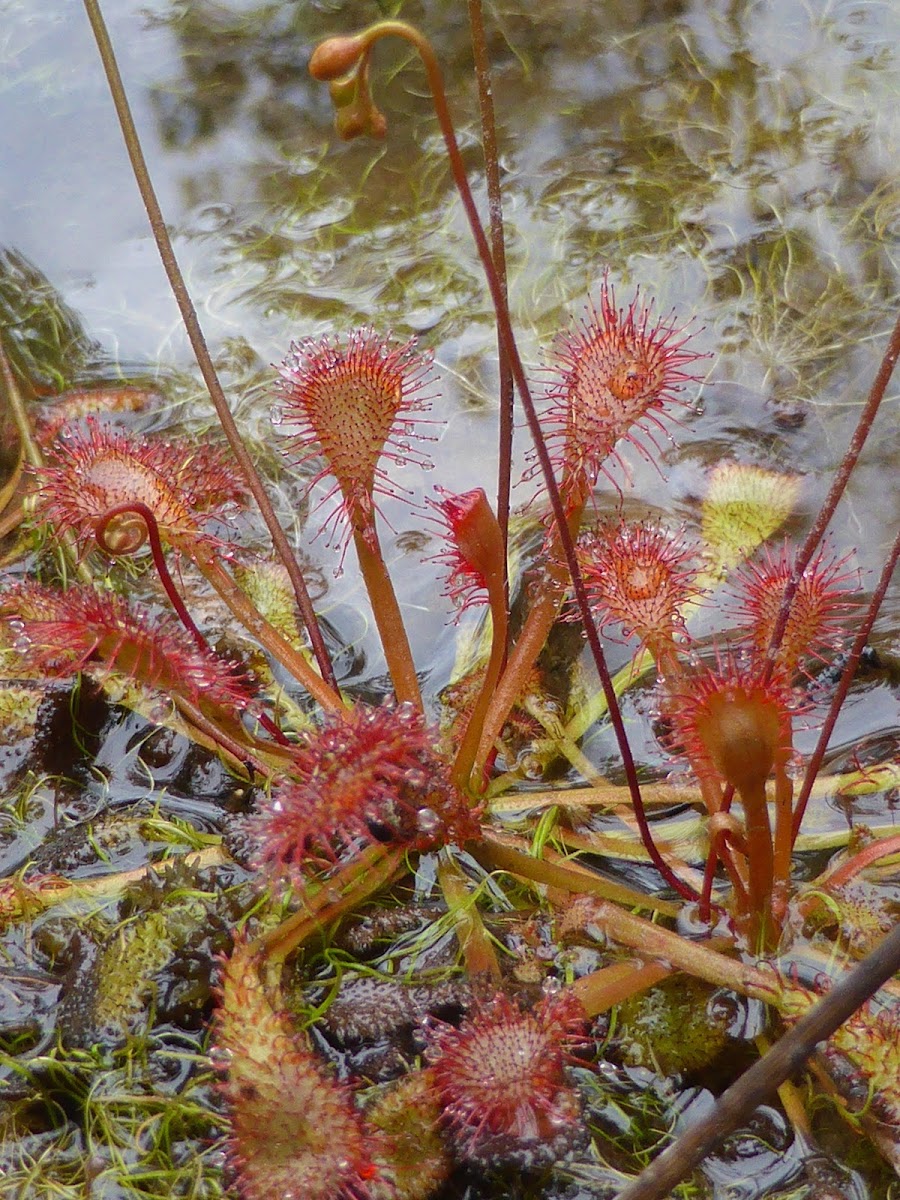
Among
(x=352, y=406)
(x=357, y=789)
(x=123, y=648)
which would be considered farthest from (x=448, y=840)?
(x=352, y=406)

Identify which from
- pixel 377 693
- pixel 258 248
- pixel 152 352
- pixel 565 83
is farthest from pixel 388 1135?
pixel 565 83

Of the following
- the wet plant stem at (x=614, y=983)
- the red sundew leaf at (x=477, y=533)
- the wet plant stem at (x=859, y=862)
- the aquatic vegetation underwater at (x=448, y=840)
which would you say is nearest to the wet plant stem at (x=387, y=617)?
the aquatic vegetation underwater at (x=448, y=840)

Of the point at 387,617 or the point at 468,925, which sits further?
the point at 387,617

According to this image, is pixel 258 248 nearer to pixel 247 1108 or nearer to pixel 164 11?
pixel 164 11

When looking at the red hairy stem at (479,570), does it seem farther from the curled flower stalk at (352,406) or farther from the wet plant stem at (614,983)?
the wet plant stem at (614,983)

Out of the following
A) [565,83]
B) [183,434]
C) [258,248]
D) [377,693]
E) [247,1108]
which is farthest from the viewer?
[565,83]

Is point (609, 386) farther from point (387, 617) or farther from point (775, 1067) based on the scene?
point (775, 1067)
